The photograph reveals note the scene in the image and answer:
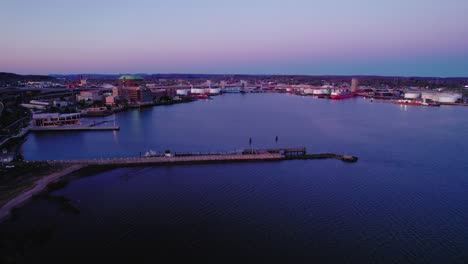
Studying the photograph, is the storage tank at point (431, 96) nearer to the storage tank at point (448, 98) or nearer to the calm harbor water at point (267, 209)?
the storage tank at point (448, 98)

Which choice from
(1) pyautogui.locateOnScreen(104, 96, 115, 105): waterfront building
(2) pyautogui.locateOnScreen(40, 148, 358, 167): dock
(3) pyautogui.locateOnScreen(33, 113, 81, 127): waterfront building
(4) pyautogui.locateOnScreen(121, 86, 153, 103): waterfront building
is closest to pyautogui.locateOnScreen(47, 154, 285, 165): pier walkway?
(2) pyautogui.locateOnScreen(40, 148, 358, 167): dock

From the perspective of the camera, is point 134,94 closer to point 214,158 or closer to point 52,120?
point 52,120

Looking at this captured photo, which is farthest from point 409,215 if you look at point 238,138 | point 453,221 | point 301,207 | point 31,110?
point 31,110

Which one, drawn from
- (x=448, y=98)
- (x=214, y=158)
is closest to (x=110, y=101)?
(x=214, y=158)

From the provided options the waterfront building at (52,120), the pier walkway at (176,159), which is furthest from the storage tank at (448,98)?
the waterfront building at (52,120)

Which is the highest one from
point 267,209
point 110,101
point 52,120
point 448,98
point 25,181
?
point 448,98

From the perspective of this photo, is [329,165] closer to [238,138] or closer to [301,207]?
[301,207]
